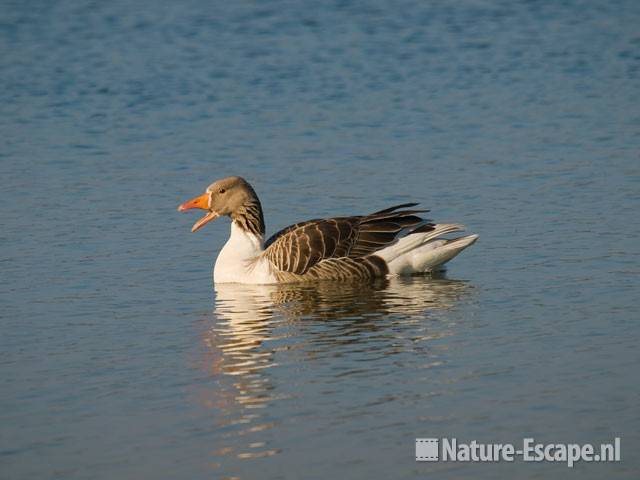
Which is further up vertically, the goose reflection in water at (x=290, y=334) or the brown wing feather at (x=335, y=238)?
the brown wing feather at (x=335, y=238)

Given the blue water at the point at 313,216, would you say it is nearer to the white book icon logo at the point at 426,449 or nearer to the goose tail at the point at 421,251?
the white book icon logo at the point at 426,449

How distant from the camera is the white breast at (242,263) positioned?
44.3 feet

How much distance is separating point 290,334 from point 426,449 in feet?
10.5

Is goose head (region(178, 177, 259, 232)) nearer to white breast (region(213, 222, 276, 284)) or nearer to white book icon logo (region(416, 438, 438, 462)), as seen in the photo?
white breast (region(213, 222, 276, 284))

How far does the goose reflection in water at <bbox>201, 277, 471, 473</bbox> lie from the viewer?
8.97 metres

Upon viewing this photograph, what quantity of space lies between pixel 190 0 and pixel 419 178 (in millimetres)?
15061

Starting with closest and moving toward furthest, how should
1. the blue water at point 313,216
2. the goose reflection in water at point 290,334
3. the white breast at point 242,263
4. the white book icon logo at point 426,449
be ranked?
the white book icon logo at point 426,449 < the blue water at point 313,216 < the goose reflection in water at point 290,334 < the white breast at point 242,263

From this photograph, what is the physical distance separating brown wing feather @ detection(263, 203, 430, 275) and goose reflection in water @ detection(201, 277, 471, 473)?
0.96 ft

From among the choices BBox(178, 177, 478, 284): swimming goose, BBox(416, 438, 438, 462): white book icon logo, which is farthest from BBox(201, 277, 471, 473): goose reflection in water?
BBox(416, 438, 438, 462): white book icon logo

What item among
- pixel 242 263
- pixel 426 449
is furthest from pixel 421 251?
pixel 426 449

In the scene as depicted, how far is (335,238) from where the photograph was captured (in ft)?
45.4

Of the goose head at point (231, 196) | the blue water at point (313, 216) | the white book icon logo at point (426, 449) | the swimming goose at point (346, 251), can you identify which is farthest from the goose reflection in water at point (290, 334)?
the goose head at point (231, 196)

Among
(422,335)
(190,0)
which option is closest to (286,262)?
(422,335)

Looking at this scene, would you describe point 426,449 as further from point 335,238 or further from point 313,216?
point 313,216
